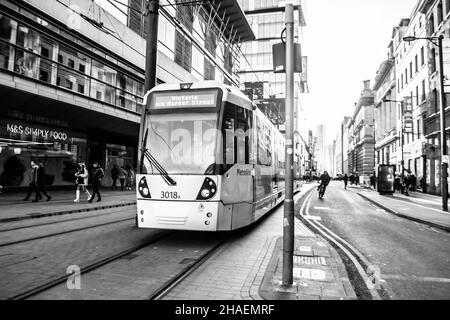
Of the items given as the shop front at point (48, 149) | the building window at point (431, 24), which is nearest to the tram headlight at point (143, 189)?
the shop front at point (48, 149)

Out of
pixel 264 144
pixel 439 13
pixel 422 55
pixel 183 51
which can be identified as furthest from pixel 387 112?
pixel 264 144

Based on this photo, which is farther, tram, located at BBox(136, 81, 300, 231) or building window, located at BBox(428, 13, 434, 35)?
→ building window, located at BBox(428, 13, 434, 35)

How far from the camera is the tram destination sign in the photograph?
Result: 6.77 metres

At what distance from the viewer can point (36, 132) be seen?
54.9 ft

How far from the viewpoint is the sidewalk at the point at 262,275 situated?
414 centimetres

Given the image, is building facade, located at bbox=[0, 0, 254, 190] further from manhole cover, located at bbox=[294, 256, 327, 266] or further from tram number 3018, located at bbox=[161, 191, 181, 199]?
manhole cover, located at bbox=[294, 256, 327, 266]

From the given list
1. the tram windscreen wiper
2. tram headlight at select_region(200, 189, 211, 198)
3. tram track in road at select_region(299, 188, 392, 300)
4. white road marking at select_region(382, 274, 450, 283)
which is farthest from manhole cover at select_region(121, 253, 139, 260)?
white road marking at select_region(382, 274, 450, 283)

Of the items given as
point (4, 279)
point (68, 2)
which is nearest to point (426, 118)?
point (68, 2)

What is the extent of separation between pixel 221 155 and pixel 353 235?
15.5ft

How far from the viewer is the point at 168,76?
2511 centimetres

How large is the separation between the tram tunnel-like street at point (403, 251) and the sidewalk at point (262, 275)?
0.77 metres

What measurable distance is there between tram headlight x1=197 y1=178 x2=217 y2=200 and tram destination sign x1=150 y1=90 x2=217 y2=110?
5.08ft

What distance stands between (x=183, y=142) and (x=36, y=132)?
13.3 m

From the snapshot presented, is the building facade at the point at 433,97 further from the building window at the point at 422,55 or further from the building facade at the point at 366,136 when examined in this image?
the building facade at the point at 366,136
